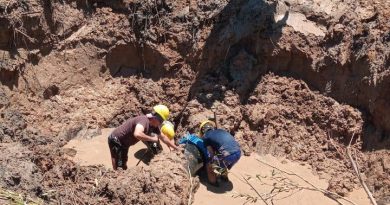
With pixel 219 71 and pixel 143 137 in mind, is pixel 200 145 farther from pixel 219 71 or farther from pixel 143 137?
pixel 219 71

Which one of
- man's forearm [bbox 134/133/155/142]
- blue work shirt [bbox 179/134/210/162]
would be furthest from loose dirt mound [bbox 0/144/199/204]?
blue work shirt [bbox 179/134/210/162]

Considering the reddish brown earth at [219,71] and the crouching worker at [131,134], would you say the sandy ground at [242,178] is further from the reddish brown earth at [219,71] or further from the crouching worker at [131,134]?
the crouching worker at [131,134]

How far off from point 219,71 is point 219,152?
1.83 meters

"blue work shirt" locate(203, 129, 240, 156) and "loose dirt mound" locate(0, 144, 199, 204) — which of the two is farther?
"blue work shirt" locate(203, 129, 240, 156)

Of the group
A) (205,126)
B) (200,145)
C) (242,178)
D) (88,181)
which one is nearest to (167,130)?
(205,126)

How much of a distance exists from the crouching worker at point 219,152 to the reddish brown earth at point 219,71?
0.87m

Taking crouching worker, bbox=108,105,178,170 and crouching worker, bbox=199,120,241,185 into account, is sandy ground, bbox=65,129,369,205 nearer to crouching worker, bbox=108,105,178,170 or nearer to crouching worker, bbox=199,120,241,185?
crouching worker, bbox=199,120,241,185

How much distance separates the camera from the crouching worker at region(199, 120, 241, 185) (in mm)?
7309

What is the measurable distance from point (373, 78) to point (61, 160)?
14.3ft

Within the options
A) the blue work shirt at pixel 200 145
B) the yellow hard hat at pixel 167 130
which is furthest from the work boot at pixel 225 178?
the yellow hard hat at pixel 167 130

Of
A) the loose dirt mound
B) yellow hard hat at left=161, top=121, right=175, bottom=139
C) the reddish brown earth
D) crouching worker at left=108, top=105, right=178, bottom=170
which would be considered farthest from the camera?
the reddish brown earth

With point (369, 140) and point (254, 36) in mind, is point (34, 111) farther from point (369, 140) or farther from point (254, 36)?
point (369, 140)

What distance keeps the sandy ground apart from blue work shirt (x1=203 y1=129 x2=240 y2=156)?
41 cm

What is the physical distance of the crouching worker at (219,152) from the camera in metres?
7.31
